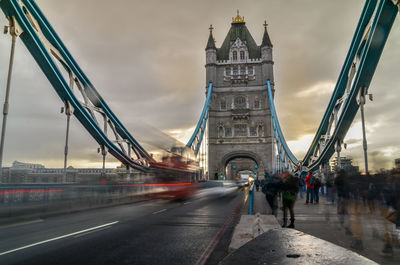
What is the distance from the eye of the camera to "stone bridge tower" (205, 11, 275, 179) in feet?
192

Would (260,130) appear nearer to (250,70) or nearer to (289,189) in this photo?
(250,70)

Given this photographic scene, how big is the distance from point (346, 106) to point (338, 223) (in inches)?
710

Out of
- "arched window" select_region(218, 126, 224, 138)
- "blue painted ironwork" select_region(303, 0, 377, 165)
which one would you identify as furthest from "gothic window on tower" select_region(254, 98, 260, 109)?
"blue painted ironwork" select_region(303, 0, 377, 165)

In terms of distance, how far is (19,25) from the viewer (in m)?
18.6

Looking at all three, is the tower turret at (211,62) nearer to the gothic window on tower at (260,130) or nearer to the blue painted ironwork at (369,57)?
the gothic window on tower at (260,130)

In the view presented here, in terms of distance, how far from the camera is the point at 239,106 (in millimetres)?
60375

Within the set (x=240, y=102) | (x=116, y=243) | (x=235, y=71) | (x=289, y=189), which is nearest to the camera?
(x=116, y=243)

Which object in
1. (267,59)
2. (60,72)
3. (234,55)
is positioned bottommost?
(60,72)

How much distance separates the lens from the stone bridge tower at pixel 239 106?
192ft

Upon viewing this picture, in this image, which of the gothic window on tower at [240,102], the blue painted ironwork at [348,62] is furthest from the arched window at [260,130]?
the blue painted ironwork at [348,62]

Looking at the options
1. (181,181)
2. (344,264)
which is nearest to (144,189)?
(181,181)

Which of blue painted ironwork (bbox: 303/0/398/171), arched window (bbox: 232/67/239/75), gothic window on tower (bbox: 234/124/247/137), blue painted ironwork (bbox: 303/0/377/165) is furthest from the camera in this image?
arched window (bbox: 232/67/239/75)

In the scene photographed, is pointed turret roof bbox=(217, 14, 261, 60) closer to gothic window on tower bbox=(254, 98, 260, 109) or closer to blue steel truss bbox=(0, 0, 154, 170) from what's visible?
gothic window on tower bbox=(254, 98, 260, 109)

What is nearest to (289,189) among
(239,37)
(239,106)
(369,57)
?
(369,57)
